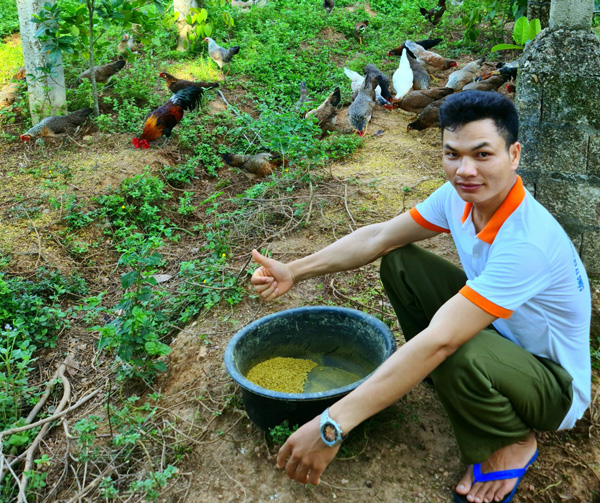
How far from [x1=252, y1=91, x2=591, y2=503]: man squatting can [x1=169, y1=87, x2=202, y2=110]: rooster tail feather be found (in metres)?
4.54

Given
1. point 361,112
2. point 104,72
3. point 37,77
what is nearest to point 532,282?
point 361,112

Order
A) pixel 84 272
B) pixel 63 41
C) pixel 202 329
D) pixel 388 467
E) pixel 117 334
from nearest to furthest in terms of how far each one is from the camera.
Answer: pixel 388 467
pixel 117 334
pixel 202 329
pixel 84 272
pixel 63 41

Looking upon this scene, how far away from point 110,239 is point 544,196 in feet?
10.9

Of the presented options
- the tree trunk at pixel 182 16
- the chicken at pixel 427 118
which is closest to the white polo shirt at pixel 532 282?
the chicken at pixel 427 118

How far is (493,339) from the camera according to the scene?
1.87 metres

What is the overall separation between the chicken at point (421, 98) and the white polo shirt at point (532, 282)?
4616 mm

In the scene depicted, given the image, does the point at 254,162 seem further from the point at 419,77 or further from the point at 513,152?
the point at 513,152

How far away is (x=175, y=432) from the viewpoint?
2477mm

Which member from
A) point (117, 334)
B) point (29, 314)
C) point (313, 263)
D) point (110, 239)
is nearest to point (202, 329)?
point (117, 334)

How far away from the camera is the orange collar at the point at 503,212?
1854mm

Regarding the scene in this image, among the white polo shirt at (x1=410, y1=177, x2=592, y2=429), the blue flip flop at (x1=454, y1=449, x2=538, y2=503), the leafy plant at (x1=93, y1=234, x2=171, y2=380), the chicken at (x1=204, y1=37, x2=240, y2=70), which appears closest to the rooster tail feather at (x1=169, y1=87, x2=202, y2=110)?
the chicken at (x1=204, y1=37, x2=240, y2=70)

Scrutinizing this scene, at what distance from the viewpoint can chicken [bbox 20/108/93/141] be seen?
571 centimetres

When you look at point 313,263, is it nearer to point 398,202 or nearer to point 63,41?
point 398,202

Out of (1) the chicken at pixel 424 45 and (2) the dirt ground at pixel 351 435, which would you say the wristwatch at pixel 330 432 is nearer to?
(2) the dirt ground at pixel 351 435
